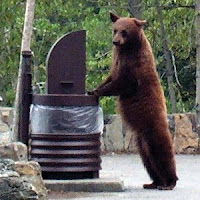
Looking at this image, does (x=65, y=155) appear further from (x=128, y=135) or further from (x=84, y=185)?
(x=128, y=135)

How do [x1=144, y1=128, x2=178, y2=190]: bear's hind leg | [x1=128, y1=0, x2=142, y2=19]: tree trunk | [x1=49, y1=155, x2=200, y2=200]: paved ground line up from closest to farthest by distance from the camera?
[x1=49, y1=155, x2=200, y2=200]: paved ground → [x1=144, y1=128, x2=178, y2=190]: bear's hind leg → [x1=128, y1=0, x2=142, y2=19]: tree trunk

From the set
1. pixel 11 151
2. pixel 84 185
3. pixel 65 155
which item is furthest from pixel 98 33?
pixel 11 151

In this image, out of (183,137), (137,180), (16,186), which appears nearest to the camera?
(16,186)

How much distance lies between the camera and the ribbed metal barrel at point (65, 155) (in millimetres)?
10492

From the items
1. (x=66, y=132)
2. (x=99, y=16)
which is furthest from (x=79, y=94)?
(x=99, y=16)

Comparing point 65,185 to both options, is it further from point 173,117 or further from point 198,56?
point 198,56

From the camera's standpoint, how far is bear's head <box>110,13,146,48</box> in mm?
10141

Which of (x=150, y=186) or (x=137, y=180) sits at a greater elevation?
(x=150, y=186)

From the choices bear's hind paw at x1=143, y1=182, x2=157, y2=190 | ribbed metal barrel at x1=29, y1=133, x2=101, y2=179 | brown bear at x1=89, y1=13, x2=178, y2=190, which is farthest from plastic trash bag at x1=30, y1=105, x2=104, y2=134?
bear's hind paw at x1=143, y1=182, x2=157, y2=190

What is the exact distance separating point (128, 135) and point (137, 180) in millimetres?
5017

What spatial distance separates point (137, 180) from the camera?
480 inches

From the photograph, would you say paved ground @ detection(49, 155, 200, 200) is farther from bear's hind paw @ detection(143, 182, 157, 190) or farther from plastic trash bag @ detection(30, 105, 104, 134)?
plastic trash bag @ detection(30, 105, 104, 134)

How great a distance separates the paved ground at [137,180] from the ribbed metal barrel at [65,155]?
58 centimetres

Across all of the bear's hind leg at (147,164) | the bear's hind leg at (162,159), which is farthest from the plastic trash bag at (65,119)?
the bear's hind leg at (162,159)
